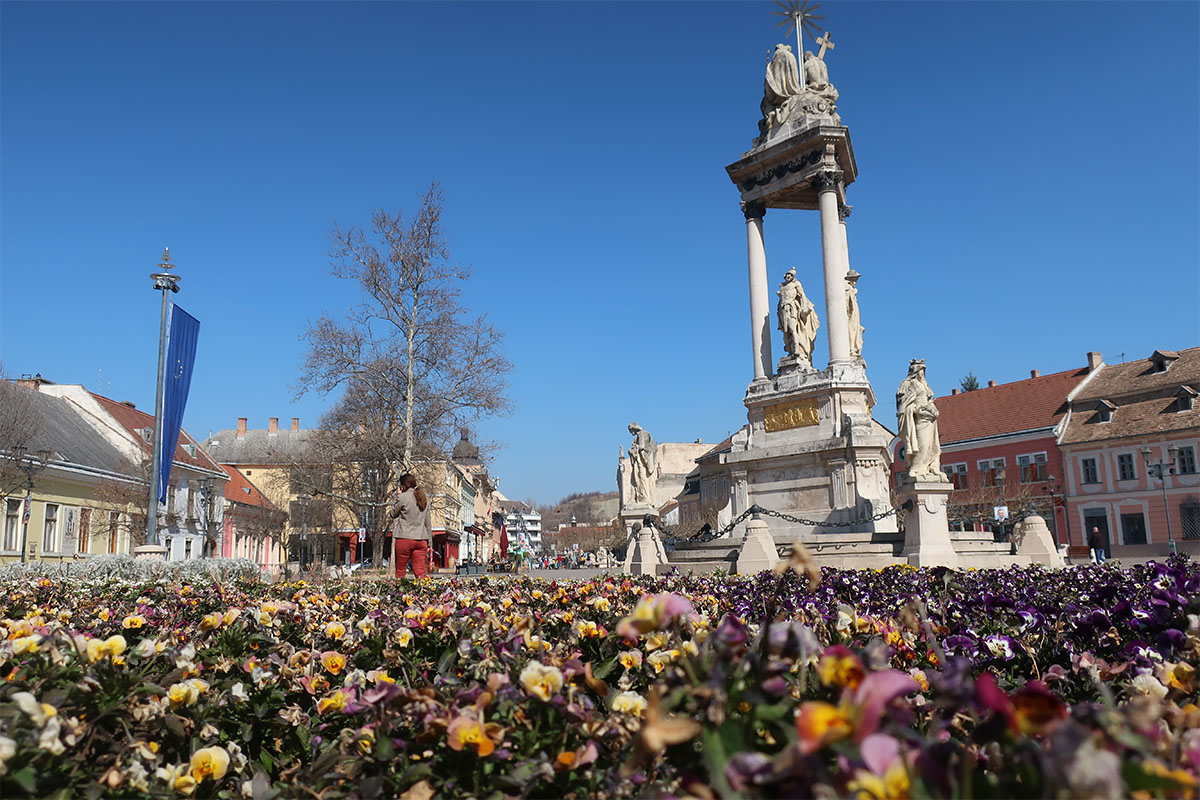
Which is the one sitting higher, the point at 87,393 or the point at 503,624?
the point at 87,393

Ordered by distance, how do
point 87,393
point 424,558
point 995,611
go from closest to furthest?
point 995,611, point 424,558, point 87,393

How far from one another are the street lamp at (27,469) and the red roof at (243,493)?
23.7 m

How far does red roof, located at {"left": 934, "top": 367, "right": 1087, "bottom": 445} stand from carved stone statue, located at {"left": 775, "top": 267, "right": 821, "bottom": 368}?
3713 cm

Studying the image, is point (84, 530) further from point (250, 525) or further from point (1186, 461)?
point (1186, 461)

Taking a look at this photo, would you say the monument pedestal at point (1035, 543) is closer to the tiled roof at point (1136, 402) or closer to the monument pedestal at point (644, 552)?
the monument pedestal at point (644, 552)

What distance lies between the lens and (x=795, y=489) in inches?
716

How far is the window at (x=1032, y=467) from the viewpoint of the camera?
50.6 metres

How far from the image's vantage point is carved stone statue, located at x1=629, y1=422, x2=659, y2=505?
68.7 ft

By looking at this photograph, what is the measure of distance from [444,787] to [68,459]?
40458 millimetres

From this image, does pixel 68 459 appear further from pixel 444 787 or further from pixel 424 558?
pixel 444 787

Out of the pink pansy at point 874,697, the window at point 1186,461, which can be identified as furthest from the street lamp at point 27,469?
the window at point 1186,461

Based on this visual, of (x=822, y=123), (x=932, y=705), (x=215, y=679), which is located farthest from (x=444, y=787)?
(x=822, y=123)

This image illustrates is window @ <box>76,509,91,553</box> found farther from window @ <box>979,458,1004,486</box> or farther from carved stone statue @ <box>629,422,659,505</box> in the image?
window @ <box>979,458,1004,486</box>

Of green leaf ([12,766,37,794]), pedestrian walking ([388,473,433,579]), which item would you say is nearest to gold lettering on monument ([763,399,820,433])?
pedestrian walking ([388,473,433,579])
